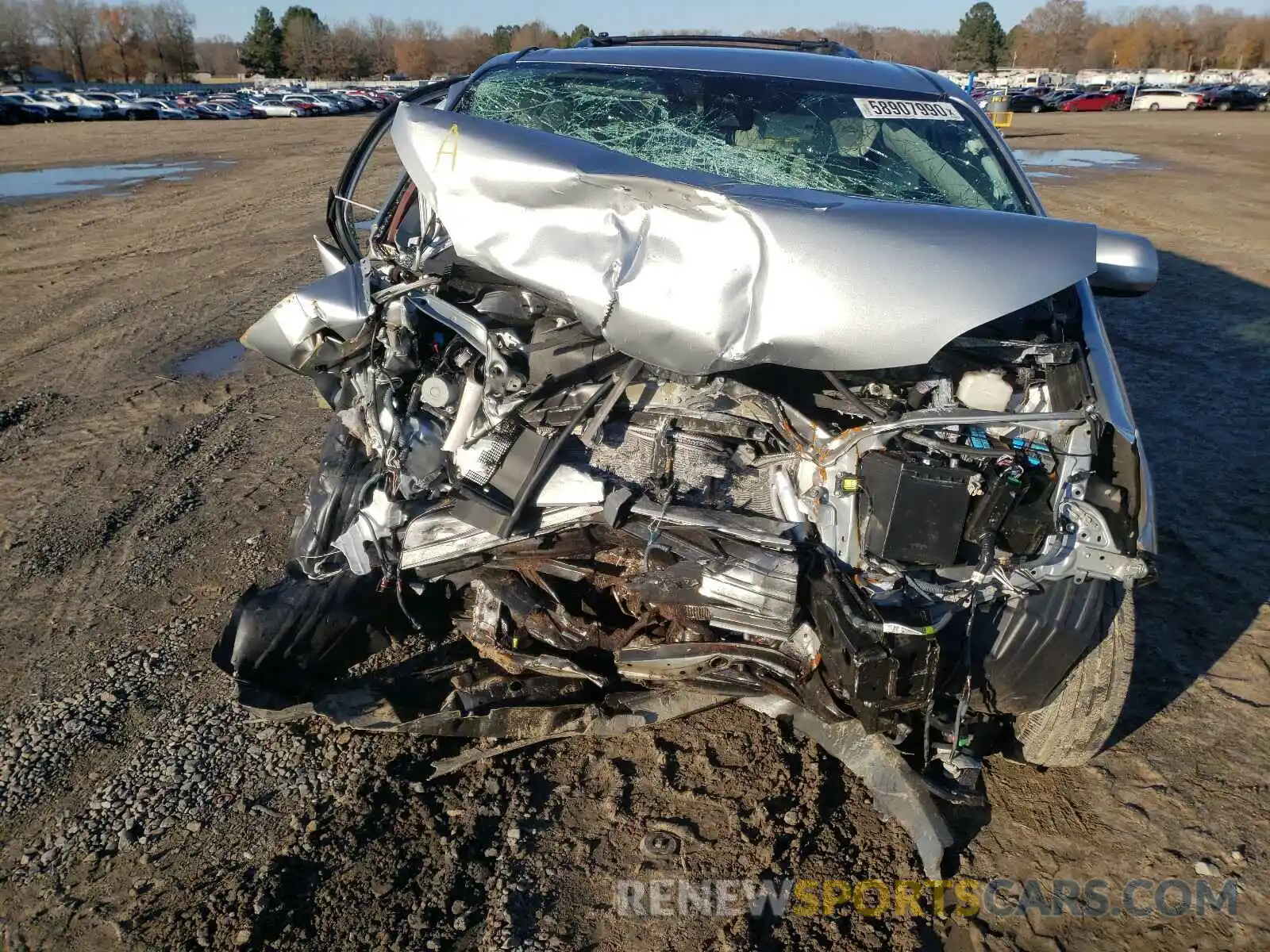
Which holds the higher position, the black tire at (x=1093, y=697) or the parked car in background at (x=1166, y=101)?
the parked car in background at (x=1166, y=101)

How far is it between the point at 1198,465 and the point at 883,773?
324cm

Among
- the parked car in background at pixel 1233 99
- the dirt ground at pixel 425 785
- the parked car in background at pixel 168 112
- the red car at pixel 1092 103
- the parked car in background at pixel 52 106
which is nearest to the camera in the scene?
the dirt ground at pixel 425 785

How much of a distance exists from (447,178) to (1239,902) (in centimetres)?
302

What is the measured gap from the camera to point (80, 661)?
302cm

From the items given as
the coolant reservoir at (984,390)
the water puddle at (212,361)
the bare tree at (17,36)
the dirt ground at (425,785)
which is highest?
the bare tree at (17,36)

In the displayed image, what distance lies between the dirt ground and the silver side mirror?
1013mm

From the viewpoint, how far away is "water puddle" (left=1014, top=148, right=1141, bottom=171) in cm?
1688

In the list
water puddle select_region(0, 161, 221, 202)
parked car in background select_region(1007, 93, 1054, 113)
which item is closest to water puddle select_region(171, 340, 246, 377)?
water puddle select_region(0, 161, 221, 202)

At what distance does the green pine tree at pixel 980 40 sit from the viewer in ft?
214

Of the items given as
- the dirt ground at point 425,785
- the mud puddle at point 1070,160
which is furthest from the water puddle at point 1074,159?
the dirt ground at point 425,785

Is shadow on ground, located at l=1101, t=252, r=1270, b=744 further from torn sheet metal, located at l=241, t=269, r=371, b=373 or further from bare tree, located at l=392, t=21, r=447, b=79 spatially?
bare tree, located at l=392, t=21, r=447, b=79

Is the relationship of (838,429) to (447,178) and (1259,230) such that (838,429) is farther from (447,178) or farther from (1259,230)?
(1259,230)

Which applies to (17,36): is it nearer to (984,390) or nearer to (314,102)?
(314,102)

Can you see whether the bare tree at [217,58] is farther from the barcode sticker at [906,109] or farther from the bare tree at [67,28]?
the barcode sticker at [906,109]
